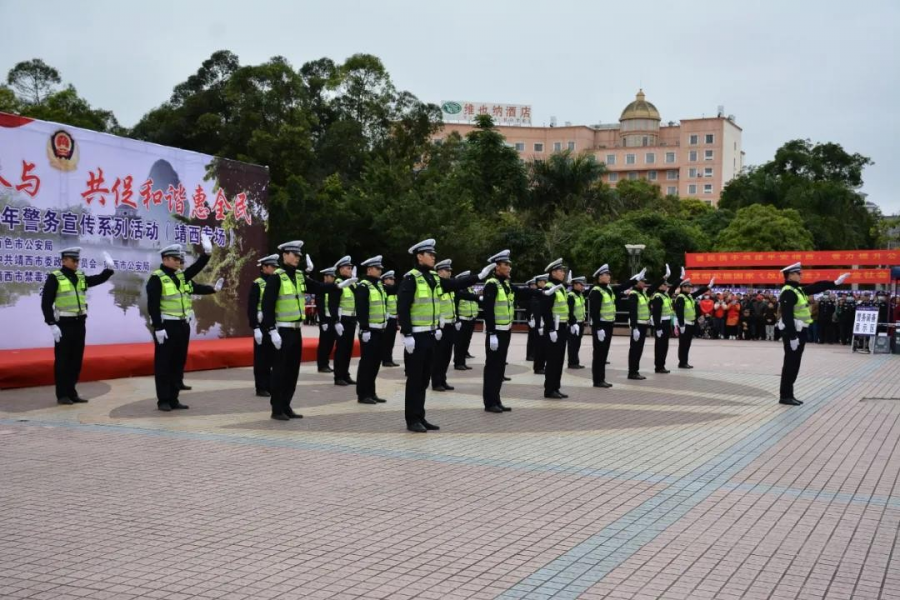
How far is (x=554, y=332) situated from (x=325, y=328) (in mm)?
4808

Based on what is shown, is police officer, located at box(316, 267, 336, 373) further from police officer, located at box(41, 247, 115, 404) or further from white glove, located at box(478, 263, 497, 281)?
white glove, located at box(478, 263, 497, 281)

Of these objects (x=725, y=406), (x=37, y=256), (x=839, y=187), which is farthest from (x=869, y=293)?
(x=839, y=187)

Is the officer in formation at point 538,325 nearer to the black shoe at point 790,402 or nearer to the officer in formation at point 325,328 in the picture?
the officer in formation at point 325,328

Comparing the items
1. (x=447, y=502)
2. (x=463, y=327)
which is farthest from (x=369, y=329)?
(x=463, y=327)

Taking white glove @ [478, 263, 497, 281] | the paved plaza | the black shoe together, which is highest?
white glove @ [478, 263, 497, 281]

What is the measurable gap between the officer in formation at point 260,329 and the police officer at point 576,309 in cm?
523

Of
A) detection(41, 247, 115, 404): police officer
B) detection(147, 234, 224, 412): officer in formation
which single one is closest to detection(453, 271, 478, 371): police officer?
detection(147, 234, 224, 412): officer in formation

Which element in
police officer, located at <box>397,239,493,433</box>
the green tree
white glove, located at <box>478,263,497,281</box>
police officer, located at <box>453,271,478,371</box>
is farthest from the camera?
the green tree

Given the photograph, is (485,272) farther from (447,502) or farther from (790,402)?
(790,402)

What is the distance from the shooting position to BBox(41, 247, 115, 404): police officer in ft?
38.4

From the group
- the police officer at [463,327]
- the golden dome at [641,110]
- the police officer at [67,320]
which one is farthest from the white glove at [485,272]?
the golden dome at [641,110]

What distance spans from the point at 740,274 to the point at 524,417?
27.0m

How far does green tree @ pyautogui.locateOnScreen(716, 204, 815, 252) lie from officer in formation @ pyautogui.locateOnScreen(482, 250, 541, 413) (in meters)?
41.4

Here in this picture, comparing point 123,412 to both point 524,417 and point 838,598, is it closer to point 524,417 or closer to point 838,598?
point 524,417
